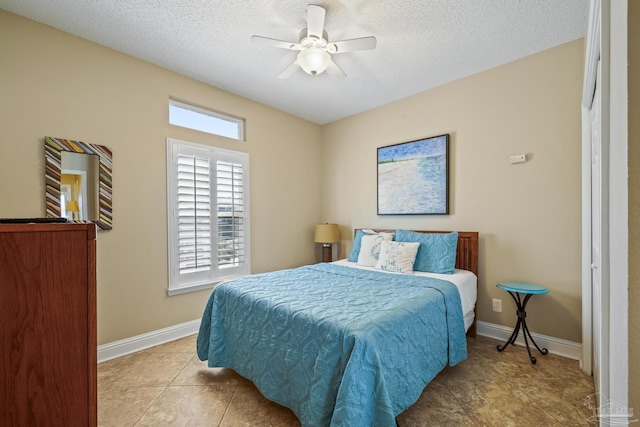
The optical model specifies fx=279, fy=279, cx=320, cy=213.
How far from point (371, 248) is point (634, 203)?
2571 millimetres

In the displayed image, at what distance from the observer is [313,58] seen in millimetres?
2105

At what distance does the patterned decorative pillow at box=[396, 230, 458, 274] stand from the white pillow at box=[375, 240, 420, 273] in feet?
0.31

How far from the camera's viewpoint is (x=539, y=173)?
2.56 meters

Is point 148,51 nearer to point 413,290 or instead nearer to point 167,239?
point 167,239

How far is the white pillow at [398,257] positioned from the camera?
278cm

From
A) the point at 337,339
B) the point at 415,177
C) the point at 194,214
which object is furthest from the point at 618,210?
the point at 194,214

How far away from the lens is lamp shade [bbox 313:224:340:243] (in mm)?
4027

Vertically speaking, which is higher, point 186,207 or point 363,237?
point 186,207

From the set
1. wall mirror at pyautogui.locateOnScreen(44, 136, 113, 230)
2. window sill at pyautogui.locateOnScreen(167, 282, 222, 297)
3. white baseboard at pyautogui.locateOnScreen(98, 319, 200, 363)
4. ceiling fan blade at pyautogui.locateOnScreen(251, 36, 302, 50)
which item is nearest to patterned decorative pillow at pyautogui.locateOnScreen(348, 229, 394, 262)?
window sill at pyautogui.locateOnScreen(167, 282, 222, 297)

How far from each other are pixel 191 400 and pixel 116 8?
2.83m

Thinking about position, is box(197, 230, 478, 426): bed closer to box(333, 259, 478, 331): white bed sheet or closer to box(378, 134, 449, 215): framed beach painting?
box(333, 259, 478, 331): white bed sheet

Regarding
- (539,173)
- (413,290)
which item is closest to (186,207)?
(413,290)

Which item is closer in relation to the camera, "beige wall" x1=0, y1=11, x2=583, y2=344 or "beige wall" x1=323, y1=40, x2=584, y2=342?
"beige wall" x1=0, y1=11, x2=583, y2=344

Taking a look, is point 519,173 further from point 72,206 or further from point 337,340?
point 72,206
